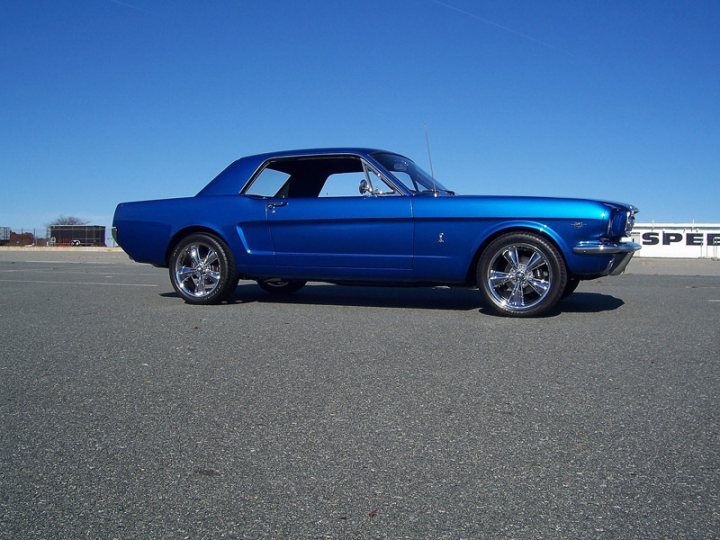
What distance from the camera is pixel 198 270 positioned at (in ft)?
23.4

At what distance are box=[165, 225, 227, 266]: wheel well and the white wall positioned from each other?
23299mm

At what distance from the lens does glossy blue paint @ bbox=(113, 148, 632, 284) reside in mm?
5973

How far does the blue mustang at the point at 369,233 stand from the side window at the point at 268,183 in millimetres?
11

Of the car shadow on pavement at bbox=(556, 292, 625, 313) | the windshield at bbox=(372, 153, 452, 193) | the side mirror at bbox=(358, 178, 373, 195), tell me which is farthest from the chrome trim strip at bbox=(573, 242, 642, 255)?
the side mirror at bbox=(358, 178, 373, 195)

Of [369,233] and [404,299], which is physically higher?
[369,233]

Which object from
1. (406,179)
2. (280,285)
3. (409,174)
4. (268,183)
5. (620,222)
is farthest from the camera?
(280,285)

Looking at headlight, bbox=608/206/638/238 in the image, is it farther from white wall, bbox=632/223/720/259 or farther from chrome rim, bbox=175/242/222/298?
white wall, bbox=632/223/720/259

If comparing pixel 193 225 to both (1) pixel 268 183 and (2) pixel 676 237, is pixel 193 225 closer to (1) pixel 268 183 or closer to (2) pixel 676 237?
(1) pixel 268 183

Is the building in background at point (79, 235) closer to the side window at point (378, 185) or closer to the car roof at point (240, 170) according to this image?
the car roof at point (240, 170)

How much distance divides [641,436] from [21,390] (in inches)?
116

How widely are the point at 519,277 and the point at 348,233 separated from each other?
5.40 feet

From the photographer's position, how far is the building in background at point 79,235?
51062 millimetres

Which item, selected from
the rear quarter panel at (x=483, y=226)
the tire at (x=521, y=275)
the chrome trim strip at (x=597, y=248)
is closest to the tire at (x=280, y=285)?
the rear quarter panel at (x=483, y=226)

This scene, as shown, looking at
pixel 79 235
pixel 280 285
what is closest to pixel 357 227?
pixel 280 285
